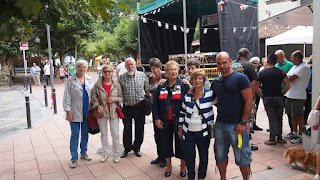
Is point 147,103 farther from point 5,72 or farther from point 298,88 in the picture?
point 5,72

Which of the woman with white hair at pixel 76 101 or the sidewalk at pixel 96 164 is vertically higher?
the woman with white hair at pixel 76 101

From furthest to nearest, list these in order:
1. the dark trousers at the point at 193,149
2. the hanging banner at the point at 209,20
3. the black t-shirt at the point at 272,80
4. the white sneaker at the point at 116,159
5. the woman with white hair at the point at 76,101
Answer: the hanging banner at the point at 209,20
the black t-shirt at the point at 272,80
the white sneaker at the point at 116,159
the woman with white hair at the point at 76,101
the dark trousers at the point at 193,149

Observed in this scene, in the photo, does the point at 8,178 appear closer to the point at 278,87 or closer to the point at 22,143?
the point at 22,143

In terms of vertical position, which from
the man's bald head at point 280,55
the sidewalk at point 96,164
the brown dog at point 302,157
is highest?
the man's bald head at point 280,55

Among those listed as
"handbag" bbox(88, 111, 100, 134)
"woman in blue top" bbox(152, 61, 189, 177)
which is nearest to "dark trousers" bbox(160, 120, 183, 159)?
"woman in blue top" bbox(152, 61, 189, 177)

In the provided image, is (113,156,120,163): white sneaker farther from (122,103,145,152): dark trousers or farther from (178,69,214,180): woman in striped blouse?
(178,69,214,180): woman in striped blouse

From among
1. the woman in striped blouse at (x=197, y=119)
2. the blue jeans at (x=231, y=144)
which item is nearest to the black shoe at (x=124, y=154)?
the woman in striped blouse at (x=197, y=119)

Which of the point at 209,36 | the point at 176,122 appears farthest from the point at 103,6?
the point at 209,36

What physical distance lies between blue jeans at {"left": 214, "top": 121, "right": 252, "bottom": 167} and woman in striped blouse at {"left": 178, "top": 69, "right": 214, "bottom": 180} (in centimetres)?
19

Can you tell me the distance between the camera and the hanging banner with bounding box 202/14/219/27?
1839cm

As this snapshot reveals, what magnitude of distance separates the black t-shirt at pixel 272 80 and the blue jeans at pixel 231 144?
2.33 metres

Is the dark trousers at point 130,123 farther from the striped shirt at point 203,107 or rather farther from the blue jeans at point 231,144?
the blue jeans at point 231,144

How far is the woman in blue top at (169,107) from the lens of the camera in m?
3.99

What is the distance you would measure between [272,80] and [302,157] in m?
1.70
